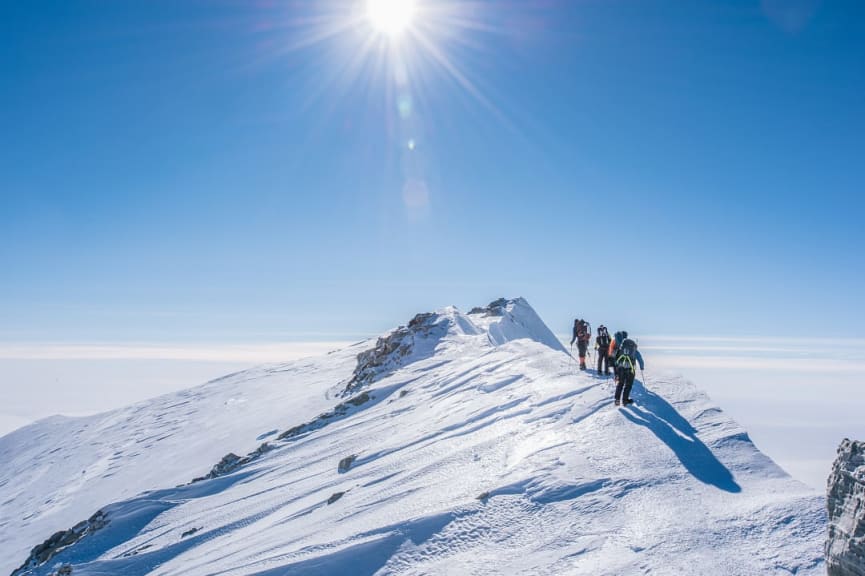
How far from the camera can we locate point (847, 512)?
5551 millimetres

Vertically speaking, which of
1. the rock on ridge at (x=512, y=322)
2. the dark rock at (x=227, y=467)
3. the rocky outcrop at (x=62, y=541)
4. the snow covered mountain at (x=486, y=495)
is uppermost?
the rock on ridge at (x=512, y=322)

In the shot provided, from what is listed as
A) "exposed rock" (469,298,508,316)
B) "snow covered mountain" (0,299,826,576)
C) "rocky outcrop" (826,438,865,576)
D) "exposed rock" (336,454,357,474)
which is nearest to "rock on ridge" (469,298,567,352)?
"exposed rock" (469,298,508,316)

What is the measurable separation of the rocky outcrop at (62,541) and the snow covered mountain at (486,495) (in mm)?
198

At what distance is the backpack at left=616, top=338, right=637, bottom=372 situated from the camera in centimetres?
1439

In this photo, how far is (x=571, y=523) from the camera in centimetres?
942

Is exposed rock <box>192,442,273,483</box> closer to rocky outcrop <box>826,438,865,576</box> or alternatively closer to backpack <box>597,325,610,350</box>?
backpack <box>597,325,610,350</box>

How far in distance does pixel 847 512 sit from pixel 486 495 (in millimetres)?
6658

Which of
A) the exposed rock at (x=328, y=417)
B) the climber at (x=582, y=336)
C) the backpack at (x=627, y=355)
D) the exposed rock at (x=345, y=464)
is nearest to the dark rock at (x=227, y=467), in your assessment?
the exposed rock at (x=328, y=417)

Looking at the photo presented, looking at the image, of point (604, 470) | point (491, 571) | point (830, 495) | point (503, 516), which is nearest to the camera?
point (830, 495)

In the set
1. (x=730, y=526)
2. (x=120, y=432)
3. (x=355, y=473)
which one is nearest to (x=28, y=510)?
(x=120, y=432)

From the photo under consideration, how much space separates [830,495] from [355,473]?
1398 centimetres

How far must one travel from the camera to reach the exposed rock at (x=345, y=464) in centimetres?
1800

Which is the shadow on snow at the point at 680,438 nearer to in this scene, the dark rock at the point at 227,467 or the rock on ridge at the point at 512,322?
the dark rock at the point at 227,467

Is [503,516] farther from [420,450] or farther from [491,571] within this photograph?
[420,450]
